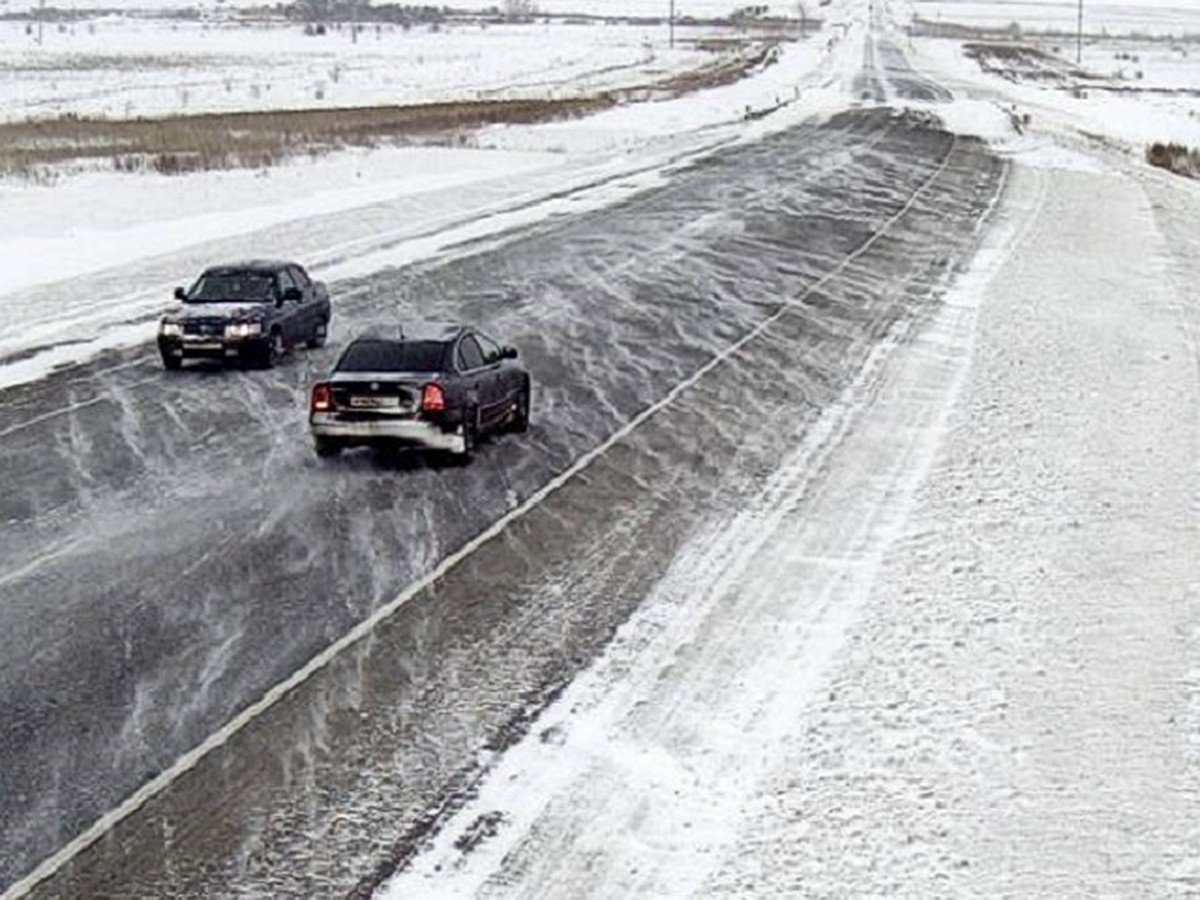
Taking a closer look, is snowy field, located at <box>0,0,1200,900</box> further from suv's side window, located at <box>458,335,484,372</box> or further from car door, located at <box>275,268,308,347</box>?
suv's side window, located at <box>458,335,484,372</box>

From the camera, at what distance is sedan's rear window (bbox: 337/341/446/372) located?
18328 millimetres

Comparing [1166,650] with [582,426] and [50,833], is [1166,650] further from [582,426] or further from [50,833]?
[582,426]

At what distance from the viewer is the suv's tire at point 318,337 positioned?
25250mm

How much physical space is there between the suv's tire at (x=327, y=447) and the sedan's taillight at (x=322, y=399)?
32cm

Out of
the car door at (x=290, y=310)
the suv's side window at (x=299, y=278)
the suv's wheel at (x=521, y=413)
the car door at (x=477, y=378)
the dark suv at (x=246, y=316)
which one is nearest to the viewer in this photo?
the car door at (x=477, y=378)

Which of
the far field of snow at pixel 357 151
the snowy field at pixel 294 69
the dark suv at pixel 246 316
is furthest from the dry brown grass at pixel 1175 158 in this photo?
the snowy field at pixel 294 69

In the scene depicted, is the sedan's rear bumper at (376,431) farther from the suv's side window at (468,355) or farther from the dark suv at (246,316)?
the dark suv at (246,316)

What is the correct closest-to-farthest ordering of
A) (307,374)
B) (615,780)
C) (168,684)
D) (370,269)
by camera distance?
(615,780) < (168,684) < (307,374) < (370,269)

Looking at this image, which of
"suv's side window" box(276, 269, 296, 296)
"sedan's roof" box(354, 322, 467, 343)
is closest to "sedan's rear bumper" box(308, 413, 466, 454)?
"sedan's roof" box(354, 322, 467, 343)

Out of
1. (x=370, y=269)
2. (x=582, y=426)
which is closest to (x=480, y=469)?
(x=582, y=426)

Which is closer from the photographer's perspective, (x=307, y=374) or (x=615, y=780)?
(x=615, y=780)

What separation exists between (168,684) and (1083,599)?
687cm

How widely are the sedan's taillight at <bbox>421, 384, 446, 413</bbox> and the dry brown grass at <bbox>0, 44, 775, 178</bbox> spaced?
33887 mm

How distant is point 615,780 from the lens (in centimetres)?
1010
